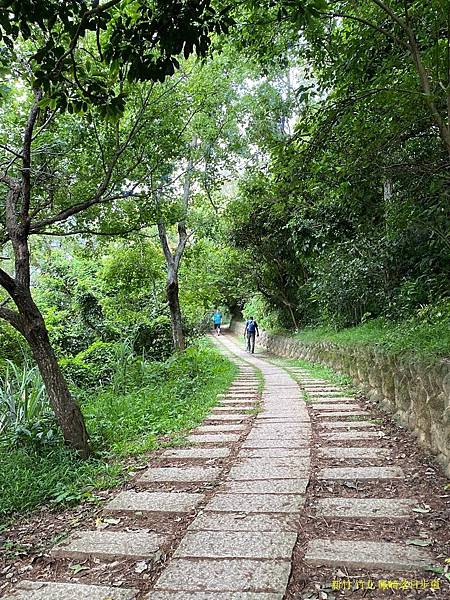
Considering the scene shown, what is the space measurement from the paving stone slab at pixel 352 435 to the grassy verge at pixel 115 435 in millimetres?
1495

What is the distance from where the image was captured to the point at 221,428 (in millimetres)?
4621

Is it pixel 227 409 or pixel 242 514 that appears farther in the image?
pixel 227 409

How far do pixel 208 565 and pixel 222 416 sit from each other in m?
3.17

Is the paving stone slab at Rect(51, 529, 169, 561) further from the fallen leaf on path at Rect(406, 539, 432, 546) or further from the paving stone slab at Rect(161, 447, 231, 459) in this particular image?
the paving stone slab at Rect(161, 447, 231, 459)

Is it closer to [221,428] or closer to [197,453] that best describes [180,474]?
[197,453]

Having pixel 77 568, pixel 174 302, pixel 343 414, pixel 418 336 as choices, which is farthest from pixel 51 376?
pixel 174 302

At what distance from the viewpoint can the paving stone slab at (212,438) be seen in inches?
164

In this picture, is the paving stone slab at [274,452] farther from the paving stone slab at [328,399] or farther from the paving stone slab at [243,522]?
the paving stone slab at [328,399]

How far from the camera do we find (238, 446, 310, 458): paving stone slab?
359 centimetres

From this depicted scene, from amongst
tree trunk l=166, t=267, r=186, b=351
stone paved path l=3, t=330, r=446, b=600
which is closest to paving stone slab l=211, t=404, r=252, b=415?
stone paved path l=3, t=330, r=446, b=600

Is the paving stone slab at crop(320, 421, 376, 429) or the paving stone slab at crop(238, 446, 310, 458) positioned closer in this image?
the paving stone slab at crop(238, 446, 310, 458)

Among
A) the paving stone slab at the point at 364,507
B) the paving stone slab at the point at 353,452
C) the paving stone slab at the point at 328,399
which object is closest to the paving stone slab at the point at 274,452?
the paving stone slab at the point at 353,452

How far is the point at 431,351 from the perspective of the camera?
372 cm

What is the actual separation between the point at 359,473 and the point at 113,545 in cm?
173
